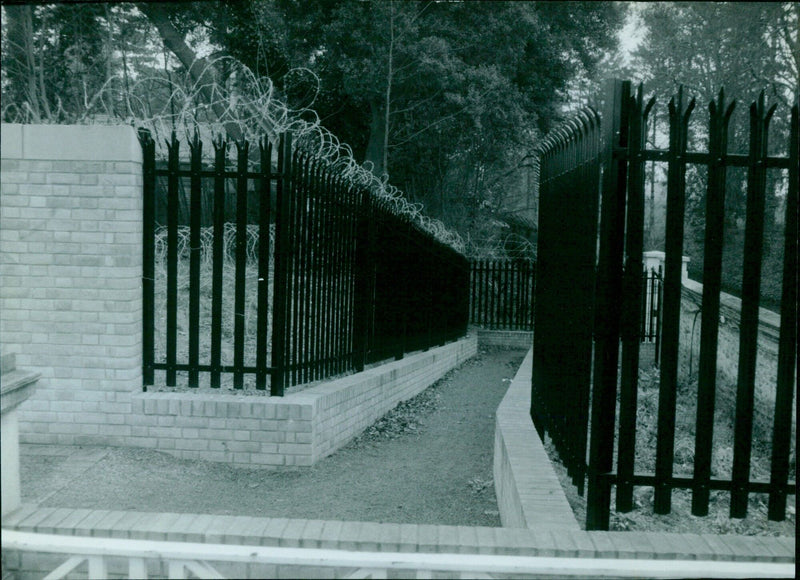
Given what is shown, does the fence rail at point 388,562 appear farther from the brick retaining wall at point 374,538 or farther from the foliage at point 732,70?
the foliage at point 732,70

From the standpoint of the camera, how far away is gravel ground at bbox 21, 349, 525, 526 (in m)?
4.62

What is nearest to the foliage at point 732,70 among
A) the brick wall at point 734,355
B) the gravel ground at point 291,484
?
the brick wall at point 734,355

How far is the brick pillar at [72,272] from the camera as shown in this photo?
17.3 feet

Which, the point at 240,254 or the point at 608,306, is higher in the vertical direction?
the point at 240,254

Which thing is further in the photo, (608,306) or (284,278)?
(284,278)

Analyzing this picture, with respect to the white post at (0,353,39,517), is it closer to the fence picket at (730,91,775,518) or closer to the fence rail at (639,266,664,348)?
the fence picket at (730,91,775,518)

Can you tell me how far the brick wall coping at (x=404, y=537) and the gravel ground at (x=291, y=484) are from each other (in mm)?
1163

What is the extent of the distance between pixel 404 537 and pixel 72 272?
3.41 metres

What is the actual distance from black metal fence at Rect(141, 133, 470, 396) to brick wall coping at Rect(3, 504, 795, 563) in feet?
7.46

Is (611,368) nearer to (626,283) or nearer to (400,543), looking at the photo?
(626,283)

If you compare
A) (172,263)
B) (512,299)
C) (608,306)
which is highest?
(172,263)

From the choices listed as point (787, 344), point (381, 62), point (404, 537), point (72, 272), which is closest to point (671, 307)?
point (787, 344)

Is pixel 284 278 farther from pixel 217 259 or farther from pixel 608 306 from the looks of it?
pixel 608 306

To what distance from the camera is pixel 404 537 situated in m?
3.18
